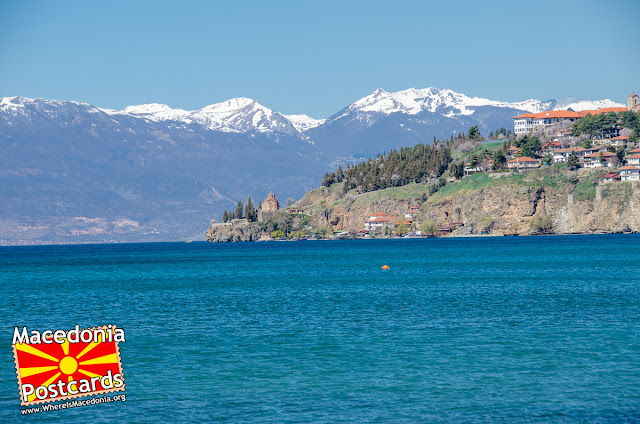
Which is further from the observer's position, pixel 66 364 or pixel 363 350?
pixel 363 350

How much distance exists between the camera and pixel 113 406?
2778cm

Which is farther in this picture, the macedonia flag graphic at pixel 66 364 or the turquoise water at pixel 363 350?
the turquoise water at pixel 363 350

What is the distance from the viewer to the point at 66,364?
69.5 ft

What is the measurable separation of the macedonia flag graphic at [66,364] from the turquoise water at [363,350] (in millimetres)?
4913

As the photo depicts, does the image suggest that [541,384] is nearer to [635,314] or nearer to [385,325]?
[385,325]

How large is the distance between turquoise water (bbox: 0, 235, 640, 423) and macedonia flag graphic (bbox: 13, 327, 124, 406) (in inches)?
193

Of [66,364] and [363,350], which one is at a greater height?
[66,364]

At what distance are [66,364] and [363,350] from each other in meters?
18.2

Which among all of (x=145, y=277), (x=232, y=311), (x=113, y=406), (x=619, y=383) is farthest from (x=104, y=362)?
(x=145, y=277)

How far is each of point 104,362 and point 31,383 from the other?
7.14 ft

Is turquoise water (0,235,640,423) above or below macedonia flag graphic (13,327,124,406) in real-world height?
below

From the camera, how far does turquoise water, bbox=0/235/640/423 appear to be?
27.2 meters

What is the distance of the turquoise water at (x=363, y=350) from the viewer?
27.2m

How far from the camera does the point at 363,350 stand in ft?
121
